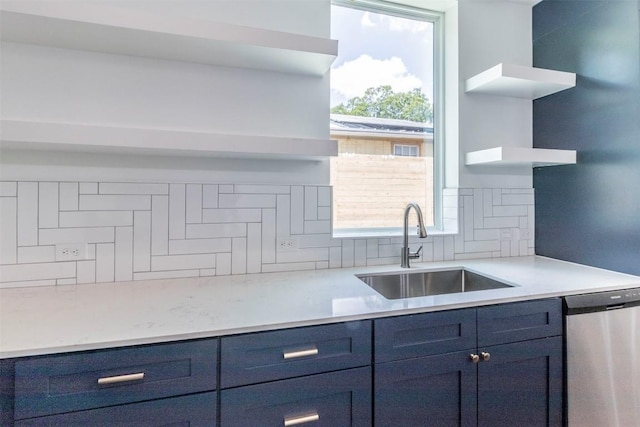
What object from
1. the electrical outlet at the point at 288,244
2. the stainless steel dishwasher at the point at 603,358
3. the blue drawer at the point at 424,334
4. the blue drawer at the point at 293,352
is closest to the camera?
the blue drawer at the point at 293,352

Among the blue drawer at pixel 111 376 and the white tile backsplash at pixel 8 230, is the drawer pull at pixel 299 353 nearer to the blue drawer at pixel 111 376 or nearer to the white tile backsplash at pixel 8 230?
the blue drawer at pixel 111 376

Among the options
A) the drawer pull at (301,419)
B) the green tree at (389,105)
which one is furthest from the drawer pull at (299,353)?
the green tree at (389,105)

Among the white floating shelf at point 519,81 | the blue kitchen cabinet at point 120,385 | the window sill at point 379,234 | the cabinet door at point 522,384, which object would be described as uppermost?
the white floating shelf at point 519,81

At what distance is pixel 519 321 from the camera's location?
137 centimetres

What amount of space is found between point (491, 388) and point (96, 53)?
7.33 feet

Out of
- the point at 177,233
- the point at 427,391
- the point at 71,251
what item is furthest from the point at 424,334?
the point at 71,251

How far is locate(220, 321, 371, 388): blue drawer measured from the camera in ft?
3.42

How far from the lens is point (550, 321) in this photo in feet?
4.62

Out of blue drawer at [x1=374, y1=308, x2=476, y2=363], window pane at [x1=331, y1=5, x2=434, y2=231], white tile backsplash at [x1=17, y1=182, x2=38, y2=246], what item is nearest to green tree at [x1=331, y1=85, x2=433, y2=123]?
window pane at [x1=331, y1=5, x2=434, y2=231]

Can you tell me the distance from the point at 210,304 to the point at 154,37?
1.09 metres

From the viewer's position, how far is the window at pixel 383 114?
81.0 inches

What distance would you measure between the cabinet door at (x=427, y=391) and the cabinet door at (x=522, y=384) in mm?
66

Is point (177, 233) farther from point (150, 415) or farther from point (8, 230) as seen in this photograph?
point (150, 415)

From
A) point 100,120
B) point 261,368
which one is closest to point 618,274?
point 261,368
